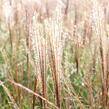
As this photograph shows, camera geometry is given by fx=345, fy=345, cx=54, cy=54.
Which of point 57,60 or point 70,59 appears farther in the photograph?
point 70,59

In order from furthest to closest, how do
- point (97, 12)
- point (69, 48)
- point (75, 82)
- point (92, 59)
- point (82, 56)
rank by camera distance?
point (69, 48)
point (82, 56)
point (75, 82)
point (92, 59)
point (97, 12)

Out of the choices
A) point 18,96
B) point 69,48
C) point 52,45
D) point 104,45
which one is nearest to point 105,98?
point 104,45

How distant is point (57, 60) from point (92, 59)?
31.4 inches

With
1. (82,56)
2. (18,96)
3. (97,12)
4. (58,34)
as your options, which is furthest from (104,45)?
(82,56)

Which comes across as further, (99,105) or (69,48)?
(69,48)

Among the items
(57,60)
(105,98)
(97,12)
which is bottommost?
(105,98)

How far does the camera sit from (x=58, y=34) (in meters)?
1.26

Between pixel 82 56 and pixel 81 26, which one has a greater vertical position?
pixel 81 26

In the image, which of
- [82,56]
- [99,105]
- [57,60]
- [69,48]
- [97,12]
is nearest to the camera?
[57,60]

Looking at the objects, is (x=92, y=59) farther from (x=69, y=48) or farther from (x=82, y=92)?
(x=69, y=48)

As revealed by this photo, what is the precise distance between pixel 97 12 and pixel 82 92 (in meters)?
0.79

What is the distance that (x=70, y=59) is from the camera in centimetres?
263

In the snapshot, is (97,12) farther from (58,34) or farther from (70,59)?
(70,59)

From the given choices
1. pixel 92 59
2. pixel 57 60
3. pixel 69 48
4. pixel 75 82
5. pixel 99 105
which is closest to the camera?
pixel 57 60
